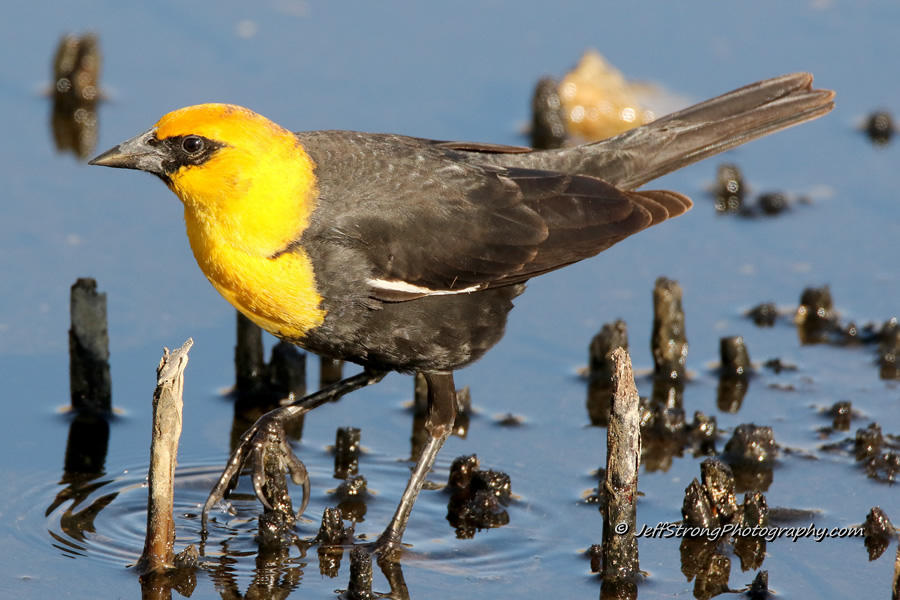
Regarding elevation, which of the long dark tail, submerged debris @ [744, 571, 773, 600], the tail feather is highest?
the long dark tail

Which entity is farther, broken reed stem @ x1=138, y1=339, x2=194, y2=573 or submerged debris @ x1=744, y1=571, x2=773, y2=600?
submerged debris @ x1=744, y1=571, x2=773, y2=600

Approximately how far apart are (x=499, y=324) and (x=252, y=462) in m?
1.61

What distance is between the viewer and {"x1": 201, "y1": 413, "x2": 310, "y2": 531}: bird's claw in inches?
297

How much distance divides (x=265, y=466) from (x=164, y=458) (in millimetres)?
1092

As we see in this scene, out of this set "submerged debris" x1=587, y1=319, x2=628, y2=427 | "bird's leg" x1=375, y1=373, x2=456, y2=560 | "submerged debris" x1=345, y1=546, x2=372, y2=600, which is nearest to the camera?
"submerged debris" x1=345, y1=546, x2=372, y2=600

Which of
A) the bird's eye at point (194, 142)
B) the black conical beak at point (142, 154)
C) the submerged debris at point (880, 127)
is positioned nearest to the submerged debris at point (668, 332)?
the bird's eye at point (194, 142)

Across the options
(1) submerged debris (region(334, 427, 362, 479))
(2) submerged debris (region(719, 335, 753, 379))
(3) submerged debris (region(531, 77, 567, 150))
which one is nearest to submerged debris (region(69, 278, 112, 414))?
(1) submerged debris (region(334, 427, 362, 479))

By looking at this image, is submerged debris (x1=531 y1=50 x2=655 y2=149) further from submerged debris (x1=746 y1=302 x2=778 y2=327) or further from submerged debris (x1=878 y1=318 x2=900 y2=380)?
submerged debris (x1=878 y1=318 x2=900 y2=380)

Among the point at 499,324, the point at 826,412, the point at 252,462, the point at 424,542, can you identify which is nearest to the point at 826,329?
the point at 826,412

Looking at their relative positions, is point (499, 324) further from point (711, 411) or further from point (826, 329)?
point (826, 329)

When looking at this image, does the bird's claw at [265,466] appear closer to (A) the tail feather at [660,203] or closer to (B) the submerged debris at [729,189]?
(A) the tail feather at [660,203]

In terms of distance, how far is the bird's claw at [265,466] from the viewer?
7547mm

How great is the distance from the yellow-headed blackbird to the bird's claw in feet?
0.04

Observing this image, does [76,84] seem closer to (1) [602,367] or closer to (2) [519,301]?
(2) [519,301]
